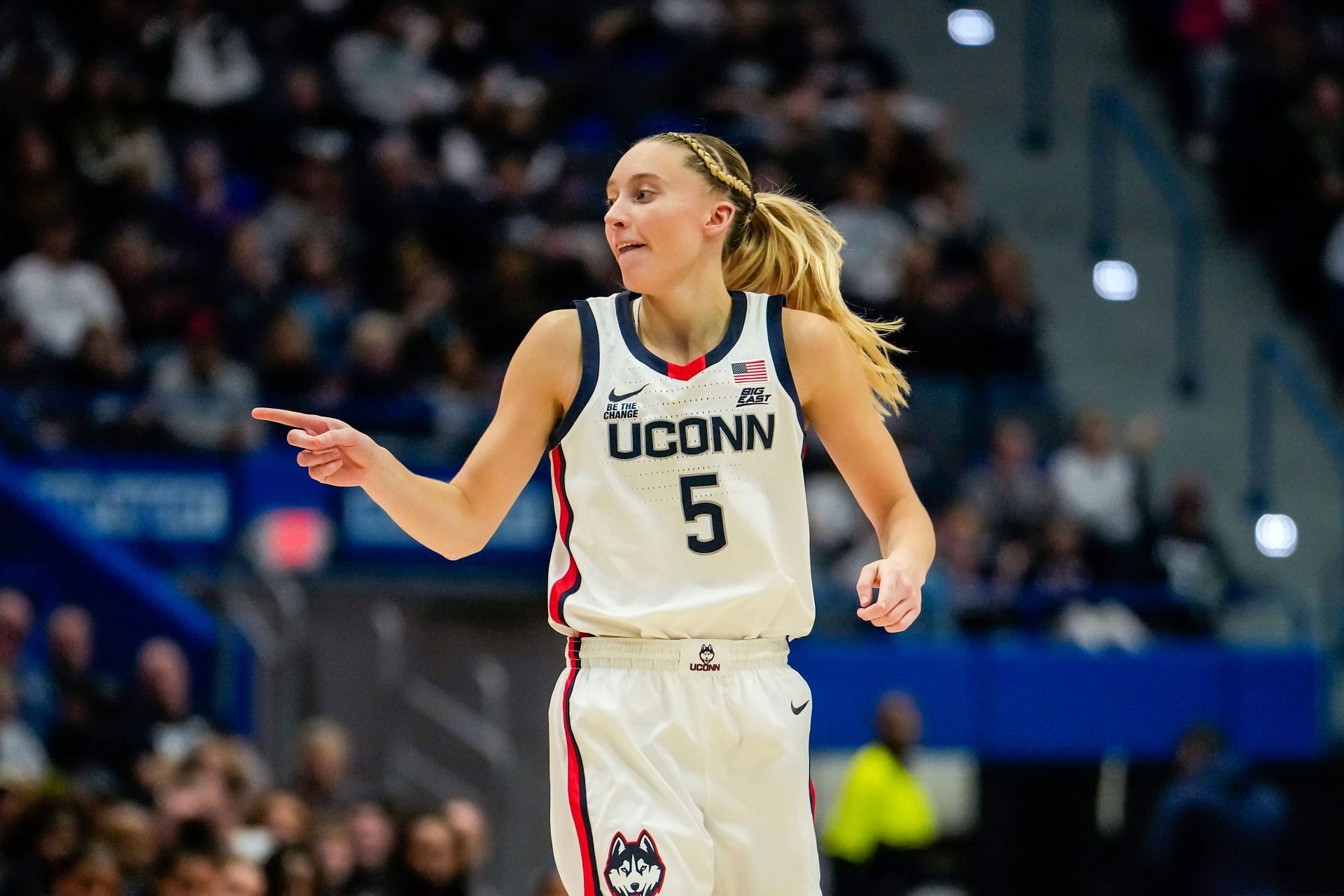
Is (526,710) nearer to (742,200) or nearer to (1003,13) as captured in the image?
(742,200)

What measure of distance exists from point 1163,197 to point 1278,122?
1329mm

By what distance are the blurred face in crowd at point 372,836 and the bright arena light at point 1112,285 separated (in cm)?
1021

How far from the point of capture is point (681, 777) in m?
4.23

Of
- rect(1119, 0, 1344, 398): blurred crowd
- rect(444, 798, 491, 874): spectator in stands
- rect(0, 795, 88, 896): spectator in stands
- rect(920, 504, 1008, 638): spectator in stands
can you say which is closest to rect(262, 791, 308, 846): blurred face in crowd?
rect(444, 798, 491, 874): spectator in stands

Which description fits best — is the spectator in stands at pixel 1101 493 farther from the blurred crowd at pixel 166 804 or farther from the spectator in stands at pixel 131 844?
the spectator in stands at pixel 131 844

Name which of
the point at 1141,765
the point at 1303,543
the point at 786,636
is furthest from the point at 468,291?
the point at 786,636

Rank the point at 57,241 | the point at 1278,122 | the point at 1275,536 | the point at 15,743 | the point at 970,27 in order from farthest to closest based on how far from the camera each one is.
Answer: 1. the point at 970,27
2. the point at 1278,122
3. the point at 1275,536
4. the point at 57,241
5. the point at 15,743

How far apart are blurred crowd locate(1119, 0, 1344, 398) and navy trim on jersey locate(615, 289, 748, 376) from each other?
13136 millimetres

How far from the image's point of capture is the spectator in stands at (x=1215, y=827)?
1234cm

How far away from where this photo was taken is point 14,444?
456 inches

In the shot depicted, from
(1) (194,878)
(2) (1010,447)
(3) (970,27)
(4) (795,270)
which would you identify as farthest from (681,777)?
(3) (970,27)

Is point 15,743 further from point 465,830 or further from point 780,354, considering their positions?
point 780,354

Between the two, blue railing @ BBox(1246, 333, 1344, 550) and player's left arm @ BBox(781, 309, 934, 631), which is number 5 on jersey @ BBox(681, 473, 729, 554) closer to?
player's left arm @ BBox(781, 309, 934, 631)

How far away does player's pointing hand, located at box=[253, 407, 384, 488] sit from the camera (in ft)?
13.7
